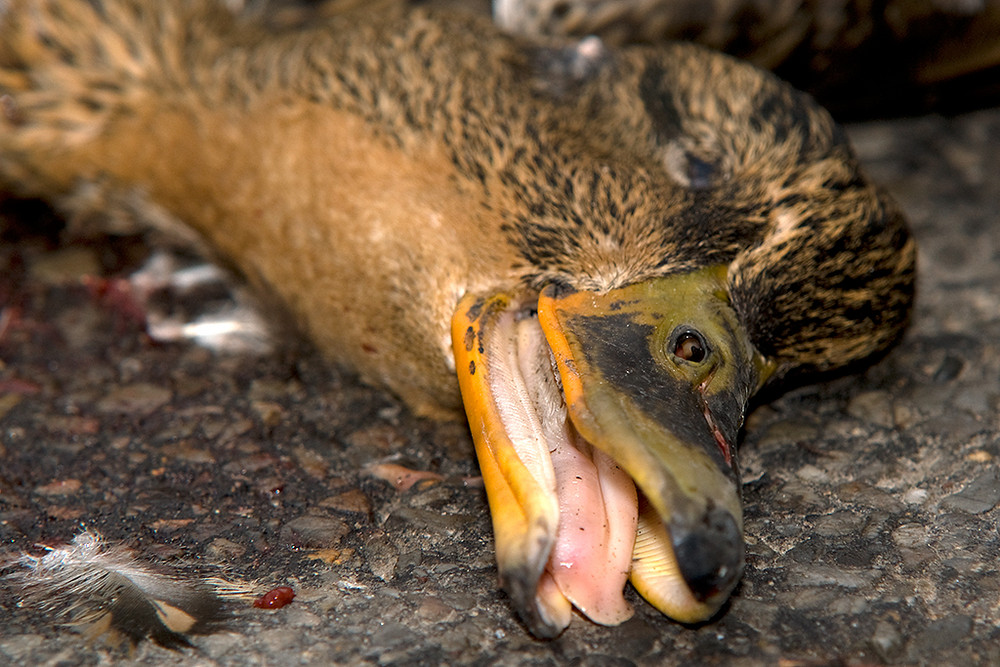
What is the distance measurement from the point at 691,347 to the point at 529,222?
0.52 metres

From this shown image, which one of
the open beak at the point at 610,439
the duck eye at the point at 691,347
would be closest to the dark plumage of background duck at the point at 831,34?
the open beak at the point at 610,439

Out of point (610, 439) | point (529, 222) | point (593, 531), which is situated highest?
point (529, 222)

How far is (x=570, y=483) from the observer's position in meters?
2.12

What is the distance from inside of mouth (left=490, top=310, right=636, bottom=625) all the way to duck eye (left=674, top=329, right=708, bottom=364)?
27 centimetres

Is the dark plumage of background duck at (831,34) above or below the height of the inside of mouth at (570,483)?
above

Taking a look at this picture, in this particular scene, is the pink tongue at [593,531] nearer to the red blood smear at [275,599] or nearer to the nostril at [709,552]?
the nostril at [709,552]

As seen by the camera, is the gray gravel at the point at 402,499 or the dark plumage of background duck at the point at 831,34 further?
the dark plumage of background duck at the point at 831,34

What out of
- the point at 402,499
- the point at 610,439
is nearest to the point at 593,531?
the point at 610,439

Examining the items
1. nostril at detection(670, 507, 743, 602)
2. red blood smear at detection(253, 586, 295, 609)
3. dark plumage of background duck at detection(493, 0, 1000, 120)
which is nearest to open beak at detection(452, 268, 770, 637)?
nostril at detection(670, 507, 743, 602)

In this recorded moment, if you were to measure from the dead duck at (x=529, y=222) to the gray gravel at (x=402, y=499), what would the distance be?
19 centimetres

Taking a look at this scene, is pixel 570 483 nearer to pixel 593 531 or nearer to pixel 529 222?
pixel 593 531

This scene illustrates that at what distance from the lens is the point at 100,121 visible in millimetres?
3287

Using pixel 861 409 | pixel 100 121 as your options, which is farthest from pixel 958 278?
pixel 100 121

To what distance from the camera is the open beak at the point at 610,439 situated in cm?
190
